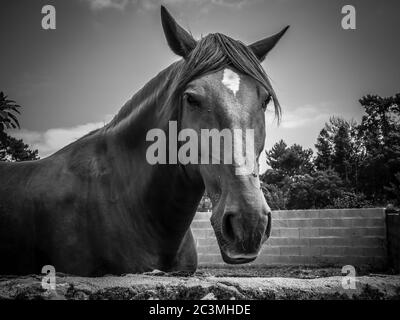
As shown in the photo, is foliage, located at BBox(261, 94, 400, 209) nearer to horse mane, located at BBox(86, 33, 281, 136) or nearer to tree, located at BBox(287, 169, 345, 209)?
tree, located at BBox(287, 169, 345, 209)

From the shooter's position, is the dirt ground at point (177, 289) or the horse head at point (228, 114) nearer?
the dirt ground at point (177, 289)

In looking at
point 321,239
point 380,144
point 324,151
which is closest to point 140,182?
point 321,239

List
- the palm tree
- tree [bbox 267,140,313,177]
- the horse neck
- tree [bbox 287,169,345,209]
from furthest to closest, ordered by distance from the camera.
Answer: tree [bbox 267,140,313,177], tree [bbox 287,169,345,209], the palm tree, the horse neck

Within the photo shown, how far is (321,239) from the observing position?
10.1m

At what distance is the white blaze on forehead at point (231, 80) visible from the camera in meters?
1.97

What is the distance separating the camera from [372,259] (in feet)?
30.1

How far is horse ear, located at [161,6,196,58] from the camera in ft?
7.86

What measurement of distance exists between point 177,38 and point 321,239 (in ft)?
29.2

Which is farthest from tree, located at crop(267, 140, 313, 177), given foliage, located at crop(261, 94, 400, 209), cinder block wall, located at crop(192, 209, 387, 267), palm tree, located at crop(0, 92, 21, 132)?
palm tree, located at crop(0, 92, 21, 132)

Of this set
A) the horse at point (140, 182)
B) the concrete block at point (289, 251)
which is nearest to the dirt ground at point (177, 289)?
the horse at point (140, 182)

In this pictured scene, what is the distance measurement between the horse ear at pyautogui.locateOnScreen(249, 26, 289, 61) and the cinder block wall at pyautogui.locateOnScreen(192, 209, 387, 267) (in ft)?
26.1

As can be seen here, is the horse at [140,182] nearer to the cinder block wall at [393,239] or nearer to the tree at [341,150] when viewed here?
the cinder block wall at [393,239]

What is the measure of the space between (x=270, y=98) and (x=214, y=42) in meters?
0.49
